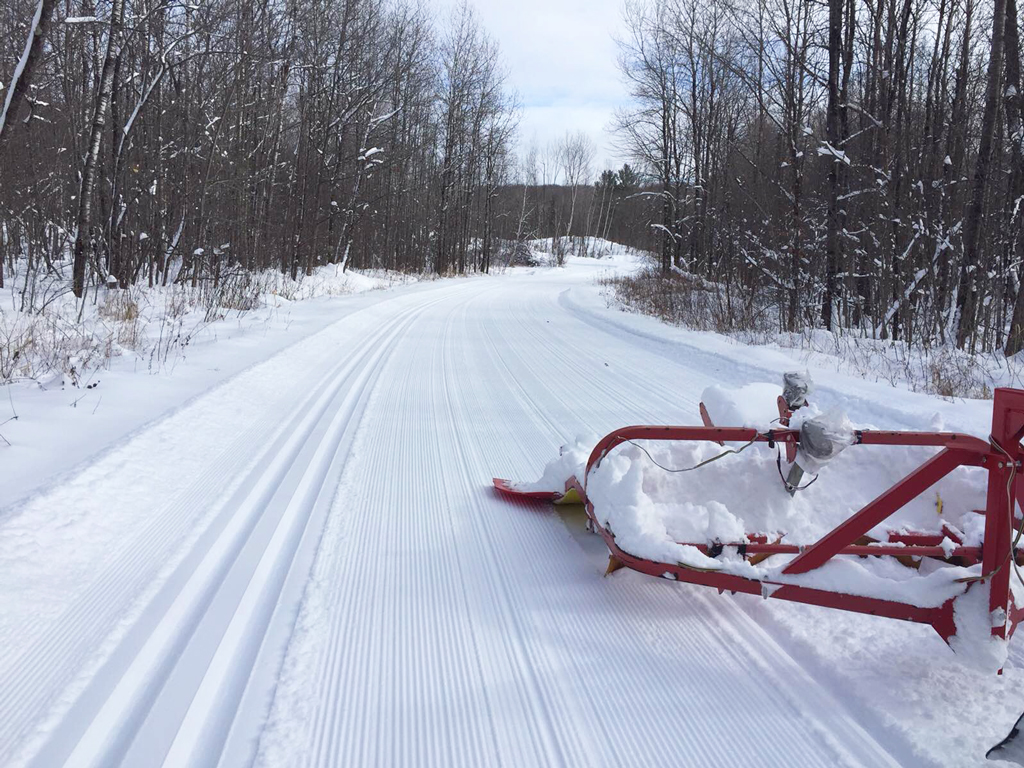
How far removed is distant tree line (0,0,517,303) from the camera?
1172cm

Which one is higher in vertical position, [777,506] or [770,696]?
[777,506]

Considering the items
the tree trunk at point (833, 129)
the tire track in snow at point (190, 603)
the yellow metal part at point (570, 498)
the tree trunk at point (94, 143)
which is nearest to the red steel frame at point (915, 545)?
the yellow metal part at point (570, 498)

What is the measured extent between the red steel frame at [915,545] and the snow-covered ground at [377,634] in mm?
206

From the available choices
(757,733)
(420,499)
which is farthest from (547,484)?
(757,733)

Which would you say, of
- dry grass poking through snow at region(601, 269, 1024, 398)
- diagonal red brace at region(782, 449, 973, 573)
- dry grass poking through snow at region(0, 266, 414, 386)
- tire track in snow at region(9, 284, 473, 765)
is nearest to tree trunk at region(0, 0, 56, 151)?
dry grass poking through snow at region(0, 266, 414, 386)

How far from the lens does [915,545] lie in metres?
2.96

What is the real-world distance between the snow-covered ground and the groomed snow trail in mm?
11

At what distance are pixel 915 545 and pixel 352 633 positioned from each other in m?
2.48

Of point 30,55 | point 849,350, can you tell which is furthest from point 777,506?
point 849,350

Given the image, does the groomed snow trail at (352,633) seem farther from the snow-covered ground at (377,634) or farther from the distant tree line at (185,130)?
the distant tree line at (185,130)

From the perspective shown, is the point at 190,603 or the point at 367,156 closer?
the point at 190,603

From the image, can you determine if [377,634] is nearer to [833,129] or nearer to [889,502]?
[889,502]

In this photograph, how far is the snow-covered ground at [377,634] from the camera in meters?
2.02

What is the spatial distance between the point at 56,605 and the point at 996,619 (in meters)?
3.52
